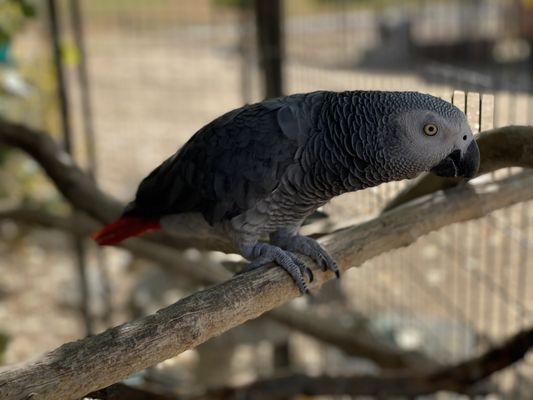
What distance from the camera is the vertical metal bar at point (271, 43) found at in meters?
A: 1.83

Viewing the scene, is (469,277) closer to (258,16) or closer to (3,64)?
(258,16)

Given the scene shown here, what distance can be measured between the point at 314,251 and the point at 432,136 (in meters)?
0.26

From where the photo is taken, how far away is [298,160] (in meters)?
0.96

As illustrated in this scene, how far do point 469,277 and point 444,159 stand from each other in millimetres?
1302

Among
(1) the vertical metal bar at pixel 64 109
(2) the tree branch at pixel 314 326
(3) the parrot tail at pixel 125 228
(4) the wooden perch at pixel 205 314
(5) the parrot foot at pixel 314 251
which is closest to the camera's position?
(4) the wooden perch at pixel 205 314

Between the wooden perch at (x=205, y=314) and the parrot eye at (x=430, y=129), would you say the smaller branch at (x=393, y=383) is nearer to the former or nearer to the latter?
the wooden perch at (x=205, y=314)

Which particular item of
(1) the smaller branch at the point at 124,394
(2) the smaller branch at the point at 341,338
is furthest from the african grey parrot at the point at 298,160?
(2) the smaller branch at the point at 341,338

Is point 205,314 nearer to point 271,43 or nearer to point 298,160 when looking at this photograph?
point 298,160

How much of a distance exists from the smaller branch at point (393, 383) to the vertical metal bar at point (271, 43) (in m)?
0.81

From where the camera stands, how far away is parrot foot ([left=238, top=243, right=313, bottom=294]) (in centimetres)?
92

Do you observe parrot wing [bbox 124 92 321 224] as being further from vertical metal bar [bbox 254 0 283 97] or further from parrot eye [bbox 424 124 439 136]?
vertical metal bar [bbox 254 0 283 97]

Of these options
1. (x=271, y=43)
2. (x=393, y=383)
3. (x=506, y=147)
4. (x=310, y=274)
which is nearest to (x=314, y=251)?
(x=310, y=274)

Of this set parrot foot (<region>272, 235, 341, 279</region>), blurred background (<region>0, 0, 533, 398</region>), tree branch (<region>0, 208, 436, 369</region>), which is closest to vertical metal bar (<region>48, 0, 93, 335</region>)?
blurred background (<region>0, 0, 533, 398</region>)

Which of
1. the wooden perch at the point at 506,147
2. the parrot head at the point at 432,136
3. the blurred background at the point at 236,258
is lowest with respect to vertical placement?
the blurred background at the point at 236,258
